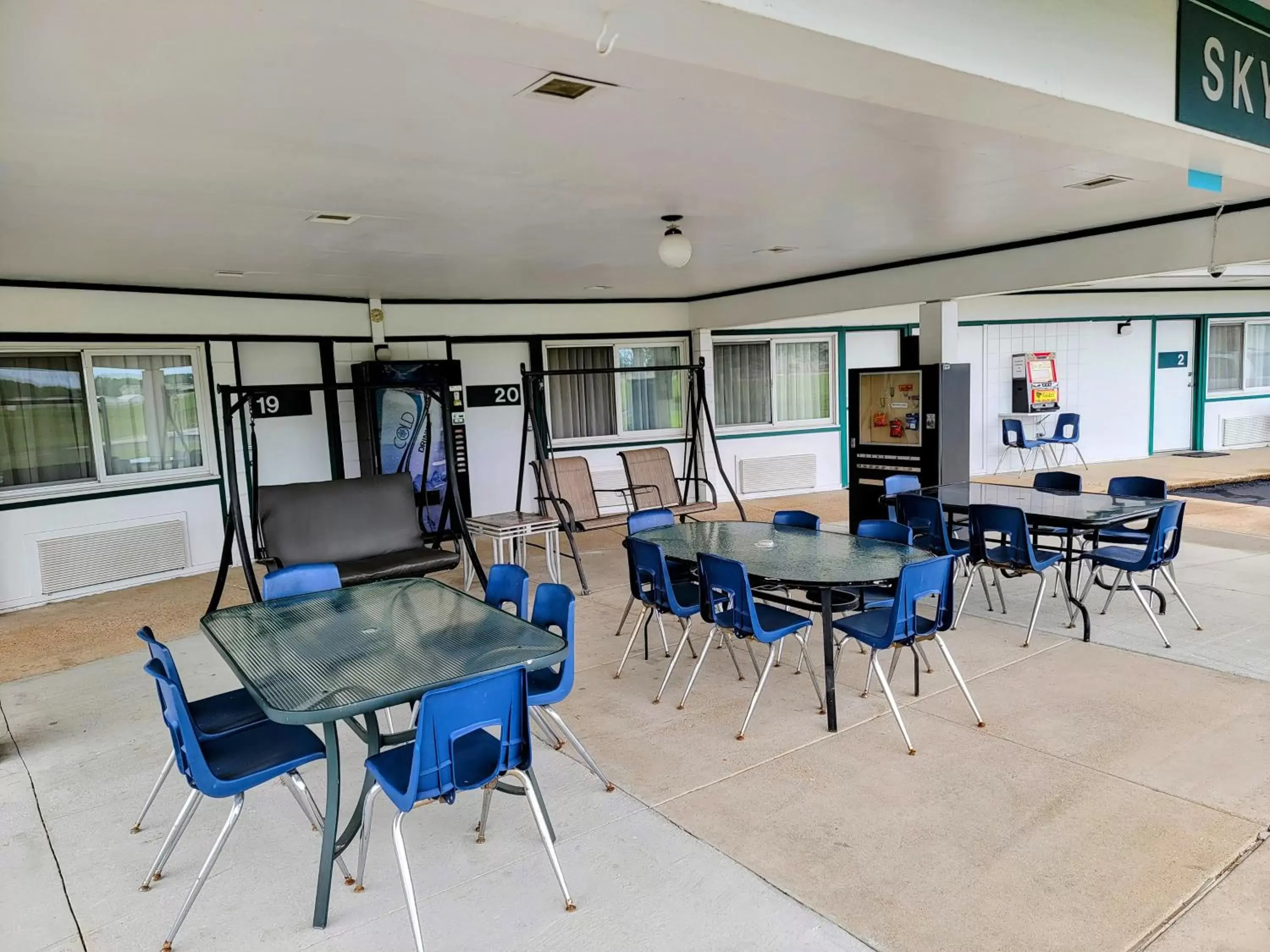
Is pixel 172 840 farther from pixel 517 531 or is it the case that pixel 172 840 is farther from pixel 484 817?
pixel 517 531

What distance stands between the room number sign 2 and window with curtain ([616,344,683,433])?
4.36ft

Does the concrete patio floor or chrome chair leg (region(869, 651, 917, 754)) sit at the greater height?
chrome chair leg (region(869, 651, 917, 754))

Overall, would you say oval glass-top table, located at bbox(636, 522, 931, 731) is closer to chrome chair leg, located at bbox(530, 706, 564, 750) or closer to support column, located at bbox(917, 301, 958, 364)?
chrome chair leg, located at bbox(530, 706, 564, 750)

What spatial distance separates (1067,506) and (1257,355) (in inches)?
464

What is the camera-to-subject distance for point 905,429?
25.6 feet

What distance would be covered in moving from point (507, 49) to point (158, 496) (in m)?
6.44

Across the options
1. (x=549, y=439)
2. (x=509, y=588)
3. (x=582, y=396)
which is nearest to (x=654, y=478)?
(x=549, y=439)

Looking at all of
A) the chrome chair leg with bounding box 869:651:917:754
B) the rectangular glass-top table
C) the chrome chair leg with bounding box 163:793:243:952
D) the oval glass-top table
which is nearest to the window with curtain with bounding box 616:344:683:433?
the rectangular glass-top table

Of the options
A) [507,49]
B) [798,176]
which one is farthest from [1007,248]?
[507,49]

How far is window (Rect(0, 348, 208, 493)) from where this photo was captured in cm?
668

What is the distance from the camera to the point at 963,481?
7.55m

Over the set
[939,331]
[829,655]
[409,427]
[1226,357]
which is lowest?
[829,655]

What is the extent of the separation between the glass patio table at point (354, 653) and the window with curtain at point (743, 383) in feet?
24.0

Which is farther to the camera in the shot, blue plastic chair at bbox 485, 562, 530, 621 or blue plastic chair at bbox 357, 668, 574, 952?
blue plastic chair at bbox 485, 562, 530, 621
